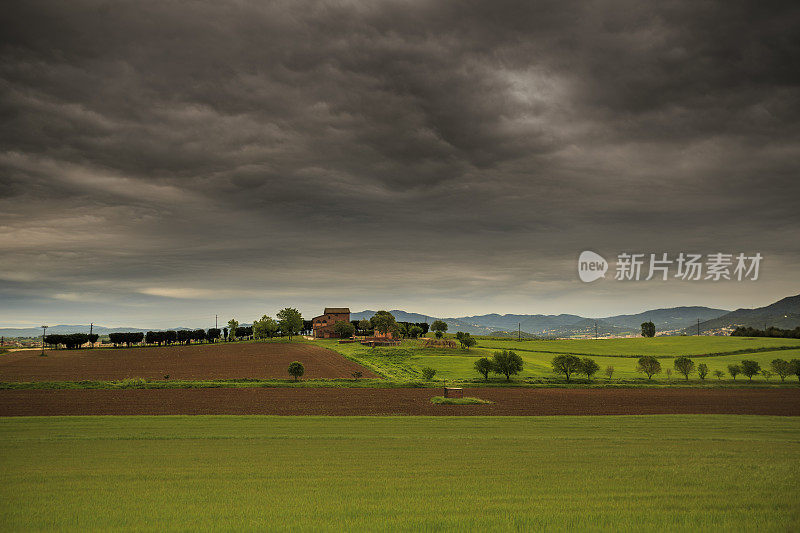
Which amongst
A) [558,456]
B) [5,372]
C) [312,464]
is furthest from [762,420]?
[5,372]

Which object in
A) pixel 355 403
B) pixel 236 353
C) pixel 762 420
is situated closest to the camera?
pixel 762 420

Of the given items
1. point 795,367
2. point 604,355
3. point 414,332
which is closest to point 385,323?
point 414,332

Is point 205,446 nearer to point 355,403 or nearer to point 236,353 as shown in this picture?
point 355,403

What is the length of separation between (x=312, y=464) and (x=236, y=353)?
9839 cm

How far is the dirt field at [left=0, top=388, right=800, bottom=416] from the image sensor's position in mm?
41875

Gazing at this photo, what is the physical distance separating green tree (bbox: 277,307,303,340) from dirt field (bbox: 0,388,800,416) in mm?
107717

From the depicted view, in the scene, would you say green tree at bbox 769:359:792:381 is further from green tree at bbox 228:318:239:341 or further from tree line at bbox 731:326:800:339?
green tree at bbox 228:318:239:341

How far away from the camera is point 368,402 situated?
47.7m

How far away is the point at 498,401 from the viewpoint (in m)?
50.9

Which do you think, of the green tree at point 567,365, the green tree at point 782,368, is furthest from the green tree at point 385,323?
the green tree at point 782,368

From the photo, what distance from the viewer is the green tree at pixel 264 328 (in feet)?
540

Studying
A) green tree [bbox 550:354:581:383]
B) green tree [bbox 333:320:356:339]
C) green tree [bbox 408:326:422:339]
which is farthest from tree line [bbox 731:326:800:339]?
green tree [bbox 333:320:356:339]

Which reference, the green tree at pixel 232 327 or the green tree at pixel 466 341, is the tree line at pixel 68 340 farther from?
the green tree at pixel 466 341

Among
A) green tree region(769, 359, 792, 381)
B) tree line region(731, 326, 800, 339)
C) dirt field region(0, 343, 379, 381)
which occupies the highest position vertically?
tree line region(731, 326, 800, 339)
